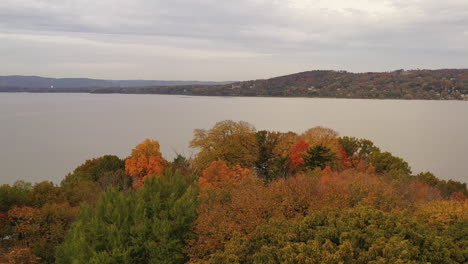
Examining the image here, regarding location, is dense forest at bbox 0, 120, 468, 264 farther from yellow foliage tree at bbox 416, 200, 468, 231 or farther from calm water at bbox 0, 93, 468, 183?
calm water at bbox 0, 93, 468, 183

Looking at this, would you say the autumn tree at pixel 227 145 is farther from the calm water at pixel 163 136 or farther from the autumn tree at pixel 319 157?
Answer: the calm water at pixel 163 136

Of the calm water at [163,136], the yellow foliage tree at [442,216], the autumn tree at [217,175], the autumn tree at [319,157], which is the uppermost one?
the yellow foliage tree at [442,216]

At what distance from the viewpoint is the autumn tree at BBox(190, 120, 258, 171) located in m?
46.6

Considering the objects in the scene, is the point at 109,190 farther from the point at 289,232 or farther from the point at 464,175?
the point at 464,175

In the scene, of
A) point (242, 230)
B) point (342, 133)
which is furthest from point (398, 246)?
point (342, 133)

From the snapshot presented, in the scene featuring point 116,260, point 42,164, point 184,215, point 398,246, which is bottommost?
point 42,164

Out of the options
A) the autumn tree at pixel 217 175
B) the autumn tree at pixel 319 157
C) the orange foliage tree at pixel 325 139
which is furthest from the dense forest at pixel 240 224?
the orange foliage tree at pixel 325 139

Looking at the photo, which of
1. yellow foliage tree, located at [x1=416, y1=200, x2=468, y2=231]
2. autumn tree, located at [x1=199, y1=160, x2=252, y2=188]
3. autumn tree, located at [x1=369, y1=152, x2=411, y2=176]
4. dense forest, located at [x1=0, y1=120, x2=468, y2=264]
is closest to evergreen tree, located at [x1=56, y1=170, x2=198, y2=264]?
dense forest, located at [x1=0, y1=120, x2=468, y2=264]

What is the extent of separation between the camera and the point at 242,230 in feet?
57.6

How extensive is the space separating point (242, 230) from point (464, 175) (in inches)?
2124

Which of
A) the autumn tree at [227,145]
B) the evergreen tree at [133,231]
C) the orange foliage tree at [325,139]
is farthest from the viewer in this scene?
the orange foliage tree at [325,139]

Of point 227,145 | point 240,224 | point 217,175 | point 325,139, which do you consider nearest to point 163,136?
point 227,145

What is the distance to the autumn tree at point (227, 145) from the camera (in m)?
46.6

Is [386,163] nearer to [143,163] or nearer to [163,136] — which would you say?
[143,163]
